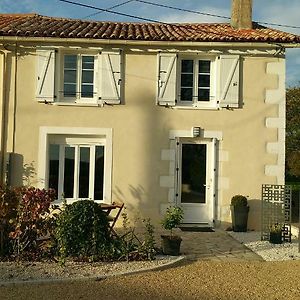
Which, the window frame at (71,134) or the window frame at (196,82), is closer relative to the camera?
the window frame at (71,134)

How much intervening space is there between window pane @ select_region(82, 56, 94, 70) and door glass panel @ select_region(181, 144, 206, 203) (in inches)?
127

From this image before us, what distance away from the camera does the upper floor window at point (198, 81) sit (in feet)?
36.6

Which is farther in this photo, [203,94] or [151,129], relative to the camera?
[203,94]

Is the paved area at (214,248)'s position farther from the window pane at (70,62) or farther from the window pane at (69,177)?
the window pane at (70,62)

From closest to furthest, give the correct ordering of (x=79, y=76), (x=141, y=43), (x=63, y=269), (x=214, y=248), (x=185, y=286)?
(x=185, y=286), (x=63, y=269), (x=214, y=248), (x=141, y=43), (x=79, y=76)

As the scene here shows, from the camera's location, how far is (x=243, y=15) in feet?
42.6

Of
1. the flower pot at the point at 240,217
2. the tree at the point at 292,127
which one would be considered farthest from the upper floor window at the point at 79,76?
the tree at the point at 292,127

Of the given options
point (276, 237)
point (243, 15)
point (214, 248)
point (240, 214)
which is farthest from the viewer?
point (243, 15)

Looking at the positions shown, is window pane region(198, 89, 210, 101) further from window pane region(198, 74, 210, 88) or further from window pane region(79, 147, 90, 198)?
window pane region(79, 147, 90, 198)

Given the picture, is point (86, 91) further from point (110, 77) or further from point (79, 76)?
point (110, 77)

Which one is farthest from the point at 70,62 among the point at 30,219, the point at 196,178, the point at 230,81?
the point at 30,219

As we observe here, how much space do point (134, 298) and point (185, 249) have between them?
3.06 metres

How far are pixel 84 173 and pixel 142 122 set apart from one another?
2009mm

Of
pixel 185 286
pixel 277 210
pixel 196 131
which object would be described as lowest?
pixel 185 286
